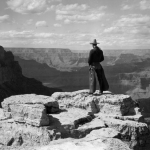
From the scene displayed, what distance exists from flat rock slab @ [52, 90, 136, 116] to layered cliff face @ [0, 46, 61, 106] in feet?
193

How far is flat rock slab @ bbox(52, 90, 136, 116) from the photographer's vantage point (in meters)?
9.73

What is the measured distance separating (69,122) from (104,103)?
2.45 meters

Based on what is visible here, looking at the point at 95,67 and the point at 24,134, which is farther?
the point at 95,67

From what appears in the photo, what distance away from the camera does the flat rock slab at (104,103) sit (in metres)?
9.73

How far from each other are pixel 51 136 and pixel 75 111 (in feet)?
7.59

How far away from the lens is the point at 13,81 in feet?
256

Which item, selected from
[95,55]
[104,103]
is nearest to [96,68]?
[95,55]

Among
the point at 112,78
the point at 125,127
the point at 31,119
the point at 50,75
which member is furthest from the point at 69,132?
the point at 50,75

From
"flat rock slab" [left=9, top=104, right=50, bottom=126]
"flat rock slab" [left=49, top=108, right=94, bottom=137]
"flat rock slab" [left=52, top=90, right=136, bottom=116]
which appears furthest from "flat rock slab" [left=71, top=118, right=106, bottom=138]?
"flat rock slab" [left=52, top=90, right=136, bottom=116]

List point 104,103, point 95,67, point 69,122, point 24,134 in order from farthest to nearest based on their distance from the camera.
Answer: point 95,67
point 104,103
point 69,122
point 24,134

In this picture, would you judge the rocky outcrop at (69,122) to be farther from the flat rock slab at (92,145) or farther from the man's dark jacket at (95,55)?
the man's dark jacket at (95,55)

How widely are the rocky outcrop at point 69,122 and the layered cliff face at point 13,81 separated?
59544mm

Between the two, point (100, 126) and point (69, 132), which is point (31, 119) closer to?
point (69, 132)

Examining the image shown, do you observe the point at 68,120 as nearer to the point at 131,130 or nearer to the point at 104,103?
the point at 131,130
